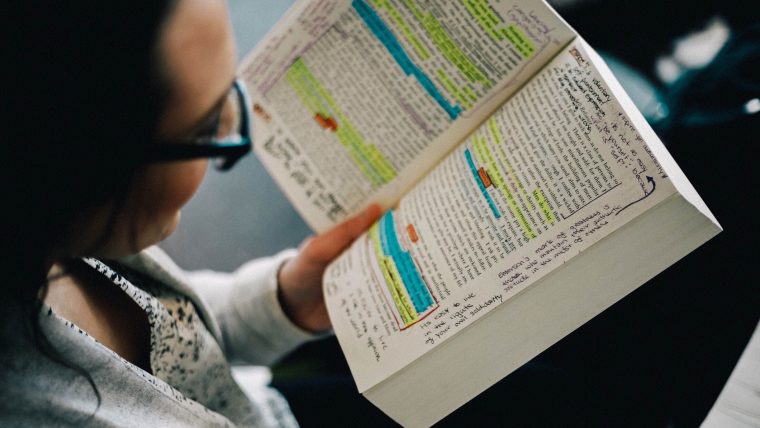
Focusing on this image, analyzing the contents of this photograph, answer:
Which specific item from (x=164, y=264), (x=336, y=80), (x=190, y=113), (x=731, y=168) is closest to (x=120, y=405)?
(x=164, y=264)

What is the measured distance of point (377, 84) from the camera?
22.1 inches

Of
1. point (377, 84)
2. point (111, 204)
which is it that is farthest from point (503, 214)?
point (111, 204)

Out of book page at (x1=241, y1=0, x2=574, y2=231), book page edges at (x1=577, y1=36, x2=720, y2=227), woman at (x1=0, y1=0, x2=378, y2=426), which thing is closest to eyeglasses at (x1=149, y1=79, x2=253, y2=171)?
woman at (x1=0, y1=0, x2=378, y2=426)

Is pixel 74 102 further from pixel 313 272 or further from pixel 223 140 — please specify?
pixel 313 272

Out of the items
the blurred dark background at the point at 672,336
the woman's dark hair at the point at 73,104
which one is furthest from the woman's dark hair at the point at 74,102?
the blurred dark background at the point at 672,336

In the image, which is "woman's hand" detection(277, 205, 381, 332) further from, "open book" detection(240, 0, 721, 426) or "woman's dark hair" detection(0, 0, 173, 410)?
"woman's dark hair" detection(0, 0, 173, 410)

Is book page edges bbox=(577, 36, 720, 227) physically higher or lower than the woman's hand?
higher

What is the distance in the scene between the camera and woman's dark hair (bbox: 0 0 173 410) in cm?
29

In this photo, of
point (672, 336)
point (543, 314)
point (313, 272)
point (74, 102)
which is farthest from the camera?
point (313, 272)

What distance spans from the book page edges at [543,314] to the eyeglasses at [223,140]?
254 mm

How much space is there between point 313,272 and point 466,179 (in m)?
0.27

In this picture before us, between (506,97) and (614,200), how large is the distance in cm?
17

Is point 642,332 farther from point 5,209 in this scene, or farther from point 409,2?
point 5,209

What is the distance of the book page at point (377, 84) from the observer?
1.58 ft
